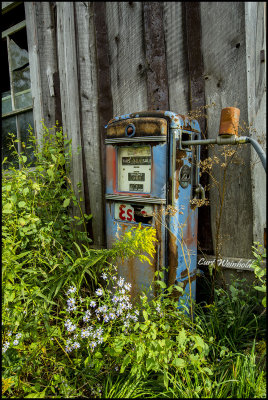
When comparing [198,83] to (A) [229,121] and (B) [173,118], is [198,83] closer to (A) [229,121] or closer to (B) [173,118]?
(B) [173,118]

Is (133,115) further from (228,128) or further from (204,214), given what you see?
(204,214)

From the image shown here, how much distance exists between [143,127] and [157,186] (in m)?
0.42

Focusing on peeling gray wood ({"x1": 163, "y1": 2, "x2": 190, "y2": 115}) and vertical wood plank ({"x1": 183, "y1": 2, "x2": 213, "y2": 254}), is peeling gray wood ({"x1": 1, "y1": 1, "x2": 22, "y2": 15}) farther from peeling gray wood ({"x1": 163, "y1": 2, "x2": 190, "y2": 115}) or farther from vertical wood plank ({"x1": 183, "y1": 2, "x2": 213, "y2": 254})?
vertical wood plank ({"x1": 183, "y1": 2, "x2": 213, "y2": 254})

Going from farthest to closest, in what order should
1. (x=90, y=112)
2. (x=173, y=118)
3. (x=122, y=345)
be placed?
(x=90, y=112) → (x=173, y=118) → (x=122, y=345)

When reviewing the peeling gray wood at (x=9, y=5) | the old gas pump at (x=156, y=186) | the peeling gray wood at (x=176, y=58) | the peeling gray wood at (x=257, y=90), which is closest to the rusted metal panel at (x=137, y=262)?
the old gas pump at (x=156, y=186)

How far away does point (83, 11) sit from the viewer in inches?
100

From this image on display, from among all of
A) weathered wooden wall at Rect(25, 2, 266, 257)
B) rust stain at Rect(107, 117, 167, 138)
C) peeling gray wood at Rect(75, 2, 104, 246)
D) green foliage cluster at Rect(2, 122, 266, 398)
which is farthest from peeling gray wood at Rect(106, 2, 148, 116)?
green foliage cluster at Rect(2, 122, 266, 398)

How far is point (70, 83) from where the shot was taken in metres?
2.78

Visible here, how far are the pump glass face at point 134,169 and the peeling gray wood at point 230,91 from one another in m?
0.63

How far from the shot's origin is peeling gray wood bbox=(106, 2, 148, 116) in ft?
7.60

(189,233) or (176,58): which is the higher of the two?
(176,58)

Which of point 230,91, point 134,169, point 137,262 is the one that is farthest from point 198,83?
point 137,262

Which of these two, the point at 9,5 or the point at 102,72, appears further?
the point at 9,5

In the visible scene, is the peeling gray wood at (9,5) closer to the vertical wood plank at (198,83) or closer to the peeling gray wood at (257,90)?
the vertical wood plank at (198,83)
